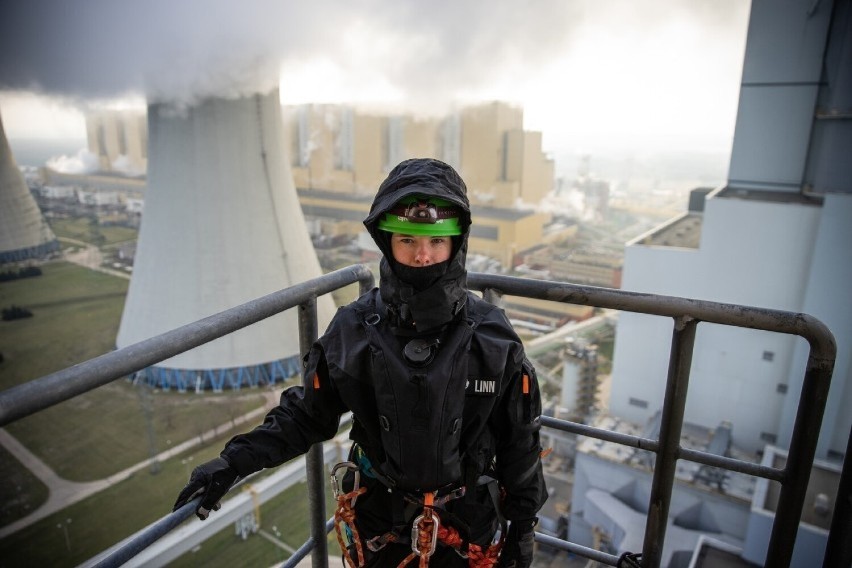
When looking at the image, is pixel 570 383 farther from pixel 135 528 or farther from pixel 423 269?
pixel 423 269

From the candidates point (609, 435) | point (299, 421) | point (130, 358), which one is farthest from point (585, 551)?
point (130, 358)

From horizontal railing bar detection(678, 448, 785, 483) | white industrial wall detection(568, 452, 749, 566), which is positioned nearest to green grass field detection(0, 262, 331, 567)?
white industrial wall detection(568, 452, 749, 566)

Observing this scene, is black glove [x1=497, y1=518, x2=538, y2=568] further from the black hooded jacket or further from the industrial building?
the industrial building

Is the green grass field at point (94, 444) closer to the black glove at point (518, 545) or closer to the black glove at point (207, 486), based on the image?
the black glove at point (207, 486)

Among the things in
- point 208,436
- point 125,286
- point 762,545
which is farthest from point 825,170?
point 125,286

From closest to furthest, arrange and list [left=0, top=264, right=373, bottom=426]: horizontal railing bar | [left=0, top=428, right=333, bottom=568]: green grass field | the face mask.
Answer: [left=0, top=264, right=373, bottom=426]: horizontal railing bar → the face mask → [left=0, top=428, right=333, bottom=568]: green grass field

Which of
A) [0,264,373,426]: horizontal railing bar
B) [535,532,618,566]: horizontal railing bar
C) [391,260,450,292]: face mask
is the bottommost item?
[535,532,618,566]: horizontal railing bar
